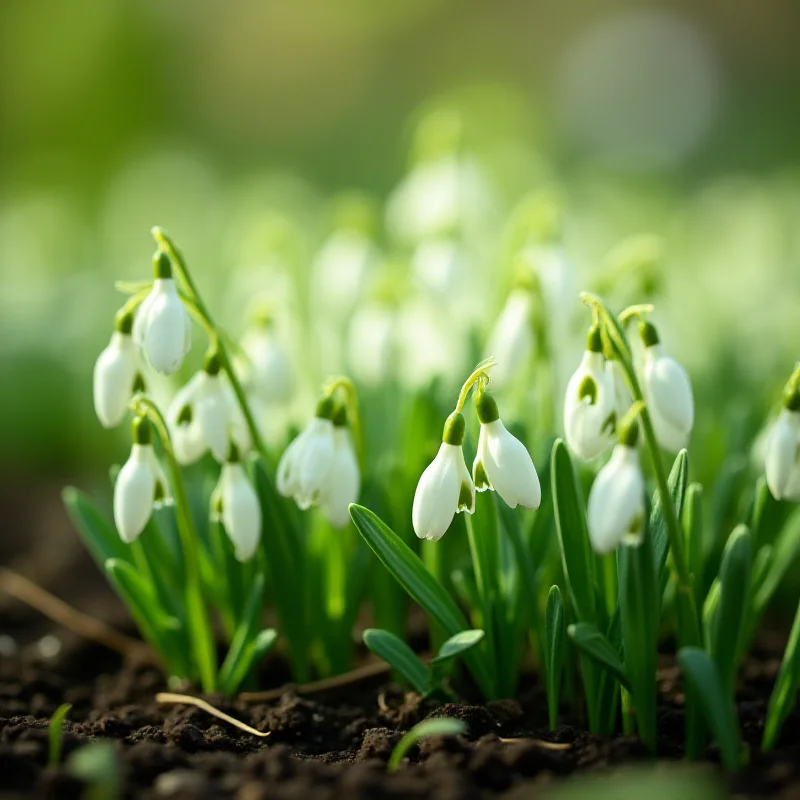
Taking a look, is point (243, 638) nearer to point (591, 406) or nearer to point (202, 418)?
point (202, 418)

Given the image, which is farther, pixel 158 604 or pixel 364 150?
pixel 364 150

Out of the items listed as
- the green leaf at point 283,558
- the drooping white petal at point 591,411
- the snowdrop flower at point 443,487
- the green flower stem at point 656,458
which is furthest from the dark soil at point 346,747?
the drooping white petal at point 591,411

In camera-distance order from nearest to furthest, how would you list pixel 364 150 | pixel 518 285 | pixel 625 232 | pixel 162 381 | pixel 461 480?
1. pixel 461 480
2. pixel 518 285
3. pixel 162 381
4. pixel 625 232
5. pixel 364 150

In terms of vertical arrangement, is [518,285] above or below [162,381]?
above

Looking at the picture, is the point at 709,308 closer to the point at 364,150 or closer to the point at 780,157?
the point at 780,157

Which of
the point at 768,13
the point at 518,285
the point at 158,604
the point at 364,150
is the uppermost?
the point at 768,13

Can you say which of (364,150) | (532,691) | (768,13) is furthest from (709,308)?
(768,13)

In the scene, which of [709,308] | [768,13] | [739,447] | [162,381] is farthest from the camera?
[768,13]
